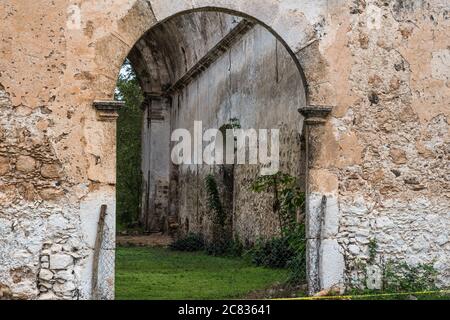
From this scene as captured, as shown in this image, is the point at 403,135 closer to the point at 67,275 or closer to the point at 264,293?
the point at 264,293

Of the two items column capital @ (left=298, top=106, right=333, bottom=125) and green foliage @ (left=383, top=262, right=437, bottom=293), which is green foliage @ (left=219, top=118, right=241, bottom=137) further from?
green foliage @ (left=383, top=262, right=437, bottom=293)

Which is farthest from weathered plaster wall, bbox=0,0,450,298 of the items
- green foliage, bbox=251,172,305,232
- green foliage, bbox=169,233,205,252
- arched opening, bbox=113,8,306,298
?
green foliage, bbox=169,233,205,252

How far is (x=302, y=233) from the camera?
10.6 meters

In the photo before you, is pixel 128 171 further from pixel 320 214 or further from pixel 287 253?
pixel 320 214

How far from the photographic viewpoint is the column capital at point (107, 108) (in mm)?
7925

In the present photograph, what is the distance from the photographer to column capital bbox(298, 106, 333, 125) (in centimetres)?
842

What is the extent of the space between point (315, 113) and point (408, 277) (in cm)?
206

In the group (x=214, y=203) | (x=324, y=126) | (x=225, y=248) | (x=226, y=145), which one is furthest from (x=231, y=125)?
(x=324, y=126)

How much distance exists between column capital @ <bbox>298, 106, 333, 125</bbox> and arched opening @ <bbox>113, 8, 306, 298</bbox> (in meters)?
0.41

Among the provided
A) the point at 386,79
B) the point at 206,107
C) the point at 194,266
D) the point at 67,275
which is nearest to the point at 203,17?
the point at 206,107

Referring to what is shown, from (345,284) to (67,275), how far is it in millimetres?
2920

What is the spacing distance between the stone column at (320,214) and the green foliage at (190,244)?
8605 mm

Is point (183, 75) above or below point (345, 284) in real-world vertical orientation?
above

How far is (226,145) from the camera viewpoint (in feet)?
52.1
